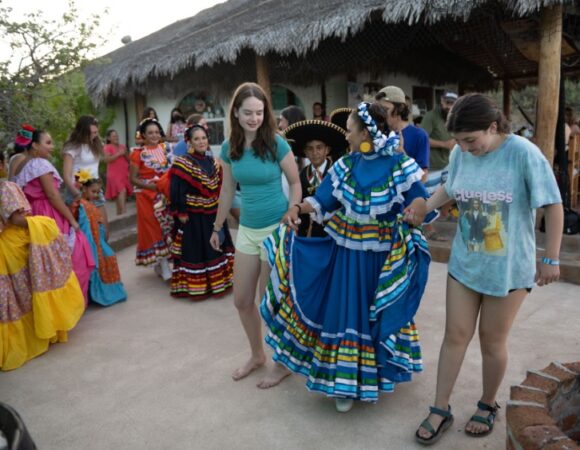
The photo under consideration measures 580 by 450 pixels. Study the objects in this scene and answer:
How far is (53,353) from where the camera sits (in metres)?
3.77

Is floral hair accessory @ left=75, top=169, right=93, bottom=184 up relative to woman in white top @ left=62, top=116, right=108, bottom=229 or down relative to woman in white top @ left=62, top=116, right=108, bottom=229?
down

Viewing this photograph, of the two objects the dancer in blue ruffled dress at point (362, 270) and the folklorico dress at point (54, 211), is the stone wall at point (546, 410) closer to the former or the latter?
the dancer in blue ruffled dress at point (362, 270)

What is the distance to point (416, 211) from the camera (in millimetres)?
2496

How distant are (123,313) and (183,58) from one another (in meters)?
5.82

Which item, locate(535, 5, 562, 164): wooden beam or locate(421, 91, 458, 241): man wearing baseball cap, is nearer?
locate(535, 5, 562, 164): wooden beam

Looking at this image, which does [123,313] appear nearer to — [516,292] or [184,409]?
[184,409]

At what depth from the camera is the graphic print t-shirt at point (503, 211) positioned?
82.9 inches

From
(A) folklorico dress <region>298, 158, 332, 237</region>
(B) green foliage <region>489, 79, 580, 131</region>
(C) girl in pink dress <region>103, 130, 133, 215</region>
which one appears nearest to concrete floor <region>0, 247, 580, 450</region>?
(A) folklorico dress <region>298, 158, 332, 237</region>

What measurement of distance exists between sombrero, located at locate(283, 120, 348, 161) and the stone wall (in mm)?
1820

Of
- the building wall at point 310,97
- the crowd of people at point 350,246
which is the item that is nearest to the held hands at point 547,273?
the crowd of people at point 350,246

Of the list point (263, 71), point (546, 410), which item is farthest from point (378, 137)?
point (263, 71)

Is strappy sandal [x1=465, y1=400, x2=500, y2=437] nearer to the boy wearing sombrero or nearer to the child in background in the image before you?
the boy wearing sombrero

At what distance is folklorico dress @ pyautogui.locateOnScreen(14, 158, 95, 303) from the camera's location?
4.01m

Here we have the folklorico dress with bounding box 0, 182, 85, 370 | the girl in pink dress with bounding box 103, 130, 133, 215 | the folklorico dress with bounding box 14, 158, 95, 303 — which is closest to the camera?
→ the folklorico dress with bounding box 0, 182, 85, 370
